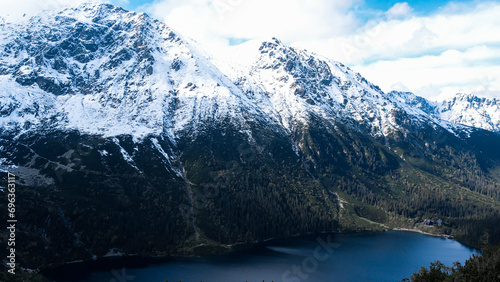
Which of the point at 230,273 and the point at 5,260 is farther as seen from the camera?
the point at 230,273

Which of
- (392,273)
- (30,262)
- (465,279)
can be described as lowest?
(392,273)

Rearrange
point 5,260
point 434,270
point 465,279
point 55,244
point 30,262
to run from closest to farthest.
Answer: point 465,279 → point 434,270 → point 5,260 → point 30,262 → point 55,244

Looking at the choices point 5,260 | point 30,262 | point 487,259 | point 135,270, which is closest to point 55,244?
point 30,262

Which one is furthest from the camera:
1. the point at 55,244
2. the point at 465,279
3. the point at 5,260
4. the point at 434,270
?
the point at 55,244

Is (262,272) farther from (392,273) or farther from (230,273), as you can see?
(392,273)

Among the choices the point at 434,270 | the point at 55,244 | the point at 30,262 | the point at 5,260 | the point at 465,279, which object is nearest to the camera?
the point at 465,279

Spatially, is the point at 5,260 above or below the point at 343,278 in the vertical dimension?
above

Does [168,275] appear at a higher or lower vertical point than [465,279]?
lower

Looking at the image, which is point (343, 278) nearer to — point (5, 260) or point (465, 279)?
point (465, 279)

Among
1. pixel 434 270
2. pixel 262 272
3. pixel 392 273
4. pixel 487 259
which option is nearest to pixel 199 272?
pixel 262 272
